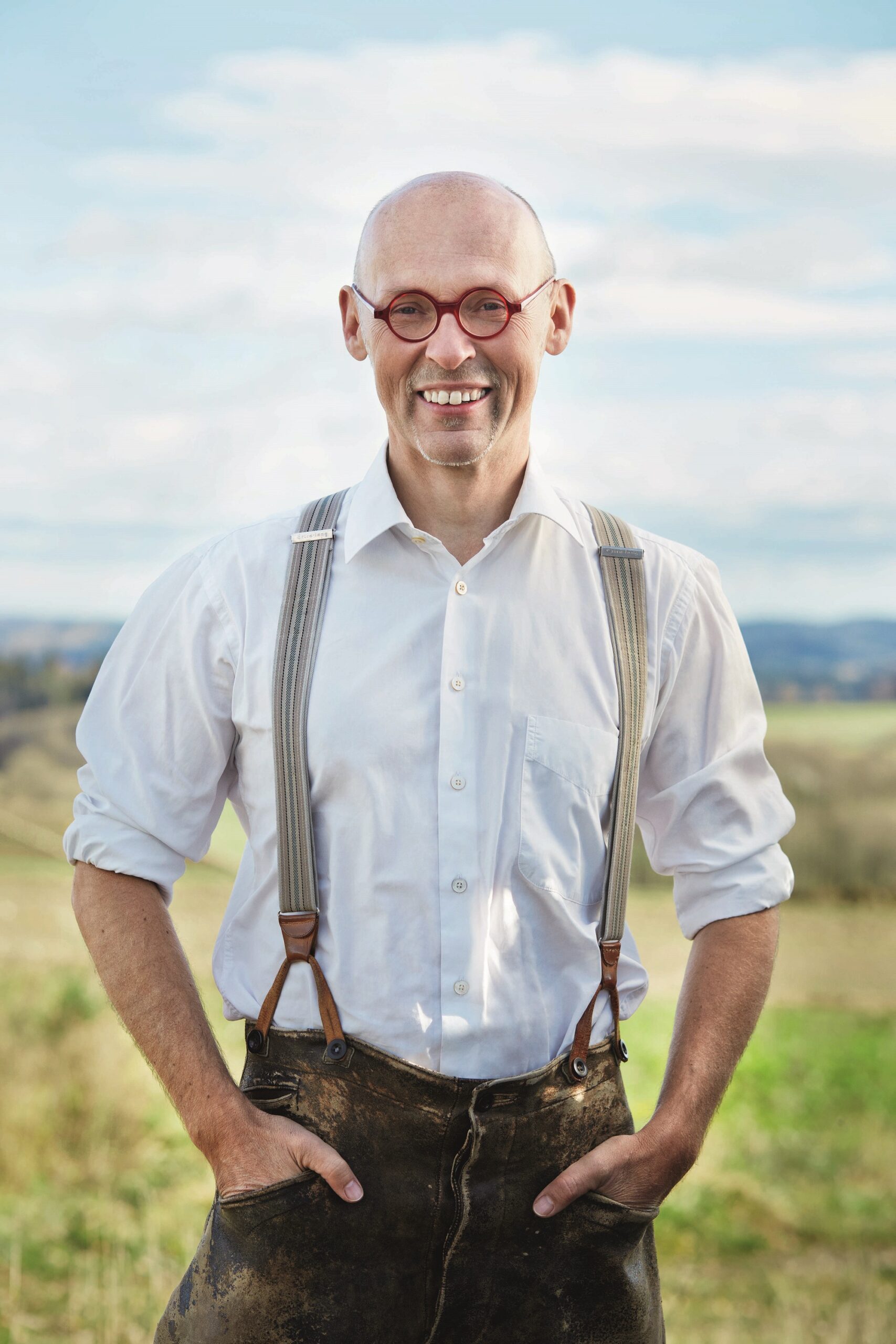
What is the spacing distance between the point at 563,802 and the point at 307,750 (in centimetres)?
33

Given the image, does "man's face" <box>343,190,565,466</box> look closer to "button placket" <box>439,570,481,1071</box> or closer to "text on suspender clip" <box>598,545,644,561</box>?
"text on suspender clip" <box>598,545,644,561</box>

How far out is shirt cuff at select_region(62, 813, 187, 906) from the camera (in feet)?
5.14

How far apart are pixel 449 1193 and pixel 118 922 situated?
527 mm

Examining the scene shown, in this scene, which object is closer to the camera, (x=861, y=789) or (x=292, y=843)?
(x=292, y=843)

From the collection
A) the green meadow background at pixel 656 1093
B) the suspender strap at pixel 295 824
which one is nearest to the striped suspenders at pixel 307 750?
the suspender strap at pixel 295 824

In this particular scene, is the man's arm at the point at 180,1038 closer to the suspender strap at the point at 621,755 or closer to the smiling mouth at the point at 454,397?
the suspender strap at the point at 621,755

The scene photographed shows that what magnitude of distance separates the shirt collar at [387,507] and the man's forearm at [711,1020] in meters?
0.58

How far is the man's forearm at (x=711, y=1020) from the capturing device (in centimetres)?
161

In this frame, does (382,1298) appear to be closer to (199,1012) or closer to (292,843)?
(199,1012)

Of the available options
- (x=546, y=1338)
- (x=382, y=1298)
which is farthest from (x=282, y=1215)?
(x=546, y=1338)

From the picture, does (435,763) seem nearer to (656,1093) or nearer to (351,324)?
(351,324)

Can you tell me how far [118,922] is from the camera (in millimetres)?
1572

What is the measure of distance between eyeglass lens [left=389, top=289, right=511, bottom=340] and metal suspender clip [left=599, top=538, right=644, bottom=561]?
32 cm

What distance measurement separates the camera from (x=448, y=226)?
1601 mm
